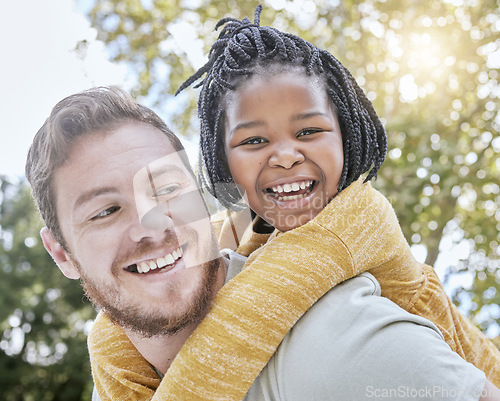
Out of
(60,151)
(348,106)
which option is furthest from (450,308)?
(60,151)

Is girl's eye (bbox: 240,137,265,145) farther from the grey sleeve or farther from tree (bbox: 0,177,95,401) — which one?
tree (bbox: 0,177,95,401)

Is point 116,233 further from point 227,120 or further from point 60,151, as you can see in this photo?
point 227,120

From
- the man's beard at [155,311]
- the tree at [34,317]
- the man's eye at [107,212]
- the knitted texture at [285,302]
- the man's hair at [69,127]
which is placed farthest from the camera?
the tree at [34,317]

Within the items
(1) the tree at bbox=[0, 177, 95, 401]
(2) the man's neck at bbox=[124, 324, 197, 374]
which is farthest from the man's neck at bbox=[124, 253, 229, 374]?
(1) the tree at bbox=[0, 177, 95, 401]

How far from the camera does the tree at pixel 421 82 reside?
3691 millimetres

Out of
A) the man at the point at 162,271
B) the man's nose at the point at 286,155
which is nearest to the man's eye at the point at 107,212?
the man at the point at 162,271

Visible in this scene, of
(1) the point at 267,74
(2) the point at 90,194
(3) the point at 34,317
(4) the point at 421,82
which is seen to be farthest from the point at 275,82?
(3) the point at 34,317

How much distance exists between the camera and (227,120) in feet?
5.47

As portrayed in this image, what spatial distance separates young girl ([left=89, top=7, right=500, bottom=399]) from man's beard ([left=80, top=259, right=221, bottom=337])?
0.27ft

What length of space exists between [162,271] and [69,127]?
0.56 meters

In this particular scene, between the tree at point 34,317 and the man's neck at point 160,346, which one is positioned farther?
the tree at point 34,317

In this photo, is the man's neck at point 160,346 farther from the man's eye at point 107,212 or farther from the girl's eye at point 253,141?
the girl's eye at point 253,141

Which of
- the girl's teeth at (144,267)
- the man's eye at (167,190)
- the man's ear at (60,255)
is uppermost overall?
the man's eye at (167,190)

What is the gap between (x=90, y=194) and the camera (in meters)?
1.54
